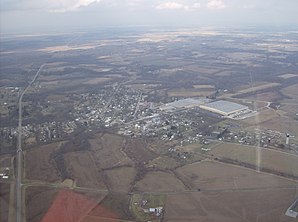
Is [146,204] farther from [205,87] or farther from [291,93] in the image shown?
[205,87]

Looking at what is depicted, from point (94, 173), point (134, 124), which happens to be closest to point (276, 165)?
point (94, 173)

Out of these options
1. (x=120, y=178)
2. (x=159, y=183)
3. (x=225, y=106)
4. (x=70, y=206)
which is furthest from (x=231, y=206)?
(x=225, y=106)

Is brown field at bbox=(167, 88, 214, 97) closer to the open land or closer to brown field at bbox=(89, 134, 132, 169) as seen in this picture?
the open land

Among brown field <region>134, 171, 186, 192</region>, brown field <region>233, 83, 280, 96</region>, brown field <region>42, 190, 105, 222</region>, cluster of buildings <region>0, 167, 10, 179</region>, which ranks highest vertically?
brown field <region>233, 83, 280, 96</region>

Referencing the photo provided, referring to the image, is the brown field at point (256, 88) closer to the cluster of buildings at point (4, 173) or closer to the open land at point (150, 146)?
the open land at point (150, 146)

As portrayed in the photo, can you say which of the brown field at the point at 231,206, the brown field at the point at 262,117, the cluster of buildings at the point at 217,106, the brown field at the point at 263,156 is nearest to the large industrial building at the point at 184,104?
the cluster of buildings at the point at 217,106

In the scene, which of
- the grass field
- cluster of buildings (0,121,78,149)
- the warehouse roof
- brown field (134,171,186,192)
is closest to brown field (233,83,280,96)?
the warehouse roof

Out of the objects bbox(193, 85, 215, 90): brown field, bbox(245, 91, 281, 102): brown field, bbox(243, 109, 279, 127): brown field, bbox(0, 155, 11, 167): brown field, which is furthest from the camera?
bbox(193, 85, 215, 90): brown field
